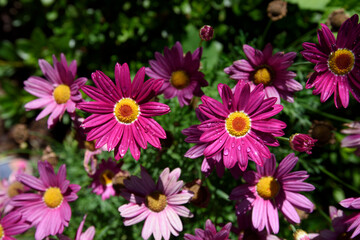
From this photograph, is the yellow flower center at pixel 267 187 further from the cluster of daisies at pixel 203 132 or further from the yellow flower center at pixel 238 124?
the yellow flower center at pixel 238 124

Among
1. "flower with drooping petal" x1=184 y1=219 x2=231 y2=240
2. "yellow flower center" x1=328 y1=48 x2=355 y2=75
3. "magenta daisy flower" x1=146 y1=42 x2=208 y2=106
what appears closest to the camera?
"flower with drooping petal" x1=184 y1=219 x2=231 y2=240

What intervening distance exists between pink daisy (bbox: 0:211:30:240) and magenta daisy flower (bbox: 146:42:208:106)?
3.56 feet

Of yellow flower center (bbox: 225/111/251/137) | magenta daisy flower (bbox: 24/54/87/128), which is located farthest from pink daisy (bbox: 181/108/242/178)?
magenta daisy flower (bbox: 24/54/87/128)

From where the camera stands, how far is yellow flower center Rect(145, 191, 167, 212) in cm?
179

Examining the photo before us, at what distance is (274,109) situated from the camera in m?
1.52

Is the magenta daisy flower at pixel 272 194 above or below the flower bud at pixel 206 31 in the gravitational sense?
below

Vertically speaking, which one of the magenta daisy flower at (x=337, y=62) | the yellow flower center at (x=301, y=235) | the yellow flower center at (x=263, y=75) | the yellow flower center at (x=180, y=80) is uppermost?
the magenta daisy flower at (x=337, y=62)

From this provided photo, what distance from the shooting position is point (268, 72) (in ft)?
5.96

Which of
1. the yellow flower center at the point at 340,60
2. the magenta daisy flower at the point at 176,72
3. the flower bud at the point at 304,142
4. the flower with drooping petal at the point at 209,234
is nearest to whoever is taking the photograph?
the flower bud at the point at 304,142

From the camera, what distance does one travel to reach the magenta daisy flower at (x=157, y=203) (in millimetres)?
1718

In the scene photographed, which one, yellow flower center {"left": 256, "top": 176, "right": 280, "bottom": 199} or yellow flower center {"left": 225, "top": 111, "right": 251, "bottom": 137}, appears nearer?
yellow flower center {"left": 225, "top": 111, "right": 251, "bottom": 137}

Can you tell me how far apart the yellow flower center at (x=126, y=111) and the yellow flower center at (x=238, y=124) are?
481 mm

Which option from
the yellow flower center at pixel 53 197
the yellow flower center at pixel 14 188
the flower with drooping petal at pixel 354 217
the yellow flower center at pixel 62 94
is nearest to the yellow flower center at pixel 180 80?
the yellow flower center at pixel 62 94

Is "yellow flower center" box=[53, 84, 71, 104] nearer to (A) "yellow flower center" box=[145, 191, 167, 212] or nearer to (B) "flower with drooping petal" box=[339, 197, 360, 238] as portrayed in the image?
(A) "yellow flower center" box=[145, 191, 167, 212]
